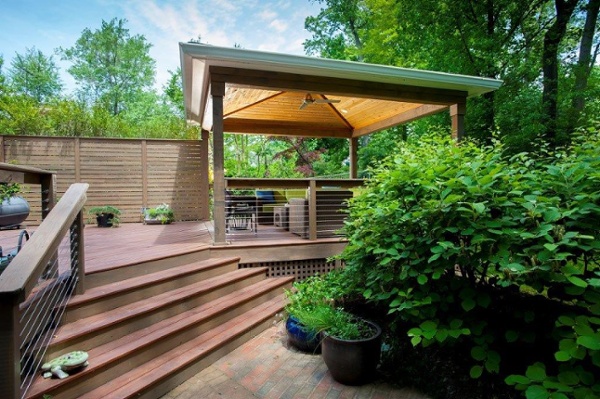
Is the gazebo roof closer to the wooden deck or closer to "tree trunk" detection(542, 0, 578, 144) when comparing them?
the wooden deck

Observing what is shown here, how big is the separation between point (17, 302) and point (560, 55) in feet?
42.4

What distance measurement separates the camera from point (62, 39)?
2203 centimetres

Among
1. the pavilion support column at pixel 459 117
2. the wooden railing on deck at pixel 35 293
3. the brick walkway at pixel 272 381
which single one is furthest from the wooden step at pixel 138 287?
the pavilion support column at pixel 459 117

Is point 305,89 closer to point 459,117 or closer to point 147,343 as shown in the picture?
point 459,117

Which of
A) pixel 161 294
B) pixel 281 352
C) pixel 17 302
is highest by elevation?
pixel 17 302

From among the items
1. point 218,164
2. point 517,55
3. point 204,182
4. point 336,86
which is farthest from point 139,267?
point 517,55

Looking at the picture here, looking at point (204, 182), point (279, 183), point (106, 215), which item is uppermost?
point (204, 182)

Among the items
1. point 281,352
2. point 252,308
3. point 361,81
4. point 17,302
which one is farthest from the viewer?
point 361,81

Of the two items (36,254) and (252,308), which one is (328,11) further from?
(36,254)

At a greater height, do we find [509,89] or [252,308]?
[509,89]

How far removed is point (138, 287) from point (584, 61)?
1169 cm

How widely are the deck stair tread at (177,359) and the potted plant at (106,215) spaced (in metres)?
4.69

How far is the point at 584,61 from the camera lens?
865 centimetres

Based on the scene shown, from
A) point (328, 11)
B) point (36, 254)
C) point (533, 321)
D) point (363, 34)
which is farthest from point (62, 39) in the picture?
point (533, 321)
